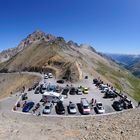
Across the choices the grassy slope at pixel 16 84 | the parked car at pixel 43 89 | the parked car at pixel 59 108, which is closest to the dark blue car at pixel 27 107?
the parked car at pixel 59 108

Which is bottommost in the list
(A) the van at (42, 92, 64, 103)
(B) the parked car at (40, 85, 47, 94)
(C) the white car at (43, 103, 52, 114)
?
(C) the white car at (43, 103, 52, 114)

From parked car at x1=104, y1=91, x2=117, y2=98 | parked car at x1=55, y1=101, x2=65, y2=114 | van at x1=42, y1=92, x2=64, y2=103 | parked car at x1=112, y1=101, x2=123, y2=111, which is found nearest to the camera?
parked car at x1=55, y1=101, x2=65, y2=114

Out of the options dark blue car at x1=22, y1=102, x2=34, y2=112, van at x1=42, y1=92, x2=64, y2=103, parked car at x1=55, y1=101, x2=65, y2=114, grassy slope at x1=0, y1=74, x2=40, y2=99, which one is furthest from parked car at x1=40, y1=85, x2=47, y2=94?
grassy slope at x1=0, y1=74, x2=40, y2=99

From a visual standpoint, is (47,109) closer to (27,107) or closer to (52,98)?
(27,107)

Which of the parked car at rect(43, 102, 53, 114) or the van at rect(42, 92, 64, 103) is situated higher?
the van at rect(42, 92, 64, 103)

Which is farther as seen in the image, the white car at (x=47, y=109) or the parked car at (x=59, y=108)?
the parked car at (x=59, y=108)

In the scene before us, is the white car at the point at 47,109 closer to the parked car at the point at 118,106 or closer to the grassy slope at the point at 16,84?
the parked car at the point at 118,106

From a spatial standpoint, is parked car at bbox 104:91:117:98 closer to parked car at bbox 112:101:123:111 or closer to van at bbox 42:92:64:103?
parked car at bbox 112:101:123:111

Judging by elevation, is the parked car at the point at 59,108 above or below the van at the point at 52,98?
below

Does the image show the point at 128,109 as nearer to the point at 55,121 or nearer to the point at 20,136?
the point at 55,121

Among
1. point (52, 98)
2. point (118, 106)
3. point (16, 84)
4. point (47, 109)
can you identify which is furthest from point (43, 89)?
point (16, 84)

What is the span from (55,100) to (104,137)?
90.4 ft

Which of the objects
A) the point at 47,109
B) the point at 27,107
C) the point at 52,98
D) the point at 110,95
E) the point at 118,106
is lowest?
the point at 47,109

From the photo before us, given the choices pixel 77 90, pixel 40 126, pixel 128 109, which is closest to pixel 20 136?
pixel 40 126
